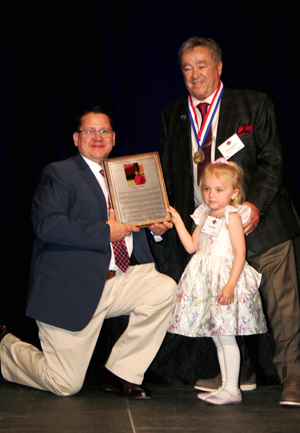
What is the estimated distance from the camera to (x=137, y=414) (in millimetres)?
2471

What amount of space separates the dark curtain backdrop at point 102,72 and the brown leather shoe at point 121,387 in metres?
1.00

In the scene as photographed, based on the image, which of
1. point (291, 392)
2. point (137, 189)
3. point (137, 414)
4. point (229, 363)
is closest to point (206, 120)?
point (137, 189)

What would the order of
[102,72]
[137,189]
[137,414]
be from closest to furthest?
[137,414] → [137,189] → [102,72]

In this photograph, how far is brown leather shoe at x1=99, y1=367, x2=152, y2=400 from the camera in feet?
8.93

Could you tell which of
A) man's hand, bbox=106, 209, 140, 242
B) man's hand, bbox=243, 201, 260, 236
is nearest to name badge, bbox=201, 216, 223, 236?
man's hand, bbox=243, 201, 260, 236

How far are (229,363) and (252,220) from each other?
0.81 m

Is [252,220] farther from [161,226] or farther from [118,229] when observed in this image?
[118,229]

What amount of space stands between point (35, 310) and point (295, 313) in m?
1.50

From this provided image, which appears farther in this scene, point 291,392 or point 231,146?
point 231,146

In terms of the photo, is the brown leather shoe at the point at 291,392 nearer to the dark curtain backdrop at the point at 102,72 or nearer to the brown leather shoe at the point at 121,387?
the brown leather shoe at the point at 121,387

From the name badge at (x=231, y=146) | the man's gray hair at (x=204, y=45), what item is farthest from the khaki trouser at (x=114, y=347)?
the man's gray hair at (x=204, y=45)

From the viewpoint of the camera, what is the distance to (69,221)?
271cm

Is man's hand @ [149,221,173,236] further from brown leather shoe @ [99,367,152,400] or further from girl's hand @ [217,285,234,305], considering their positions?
brown leather shoe @ [99,367,152,400]

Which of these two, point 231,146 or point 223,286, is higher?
point 231,146
